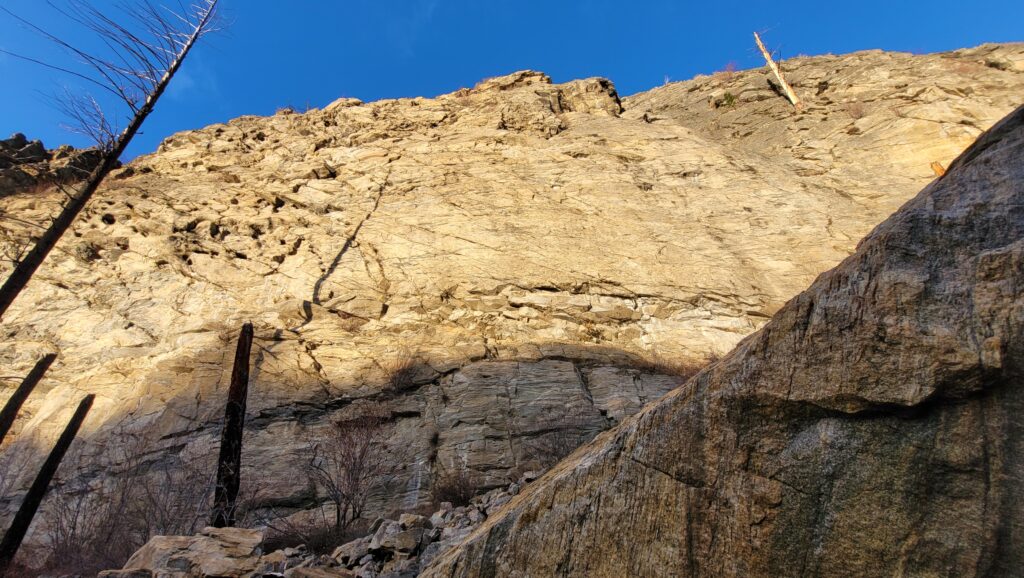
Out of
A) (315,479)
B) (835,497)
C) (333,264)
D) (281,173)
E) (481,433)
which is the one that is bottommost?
(315,479)

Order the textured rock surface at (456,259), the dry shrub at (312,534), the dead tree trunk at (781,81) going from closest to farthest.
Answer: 1. the dry shrub at (312,534)
2. the textured rock surface at (456,259)
3. the dead tree trunk at (781,81)

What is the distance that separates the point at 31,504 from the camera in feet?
32.7

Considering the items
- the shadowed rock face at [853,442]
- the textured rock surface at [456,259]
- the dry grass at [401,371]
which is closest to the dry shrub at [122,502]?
the textured rock surface at [456,259]

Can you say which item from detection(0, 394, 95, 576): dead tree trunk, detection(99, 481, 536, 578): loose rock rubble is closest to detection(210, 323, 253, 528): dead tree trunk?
detection(99, 481, 536, 578): loose rock rubble

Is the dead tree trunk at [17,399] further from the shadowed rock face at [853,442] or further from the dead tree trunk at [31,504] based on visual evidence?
the shadowed rock face at [853,442]

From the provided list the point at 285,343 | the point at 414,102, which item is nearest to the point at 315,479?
the point at 285,343

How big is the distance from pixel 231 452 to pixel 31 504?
4395mm

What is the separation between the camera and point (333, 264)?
17172mm

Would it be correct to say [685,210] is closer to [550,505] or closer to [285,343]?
[285,343]

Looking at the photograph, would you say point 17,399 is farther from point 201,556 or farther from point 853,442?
point 853,442

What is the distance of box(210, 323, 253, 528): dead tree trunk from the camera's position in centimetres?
854

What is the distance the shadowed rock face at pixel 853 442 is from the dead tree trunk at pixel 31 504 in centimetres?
1066

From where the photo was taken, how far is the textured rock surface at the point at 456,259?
12258mm

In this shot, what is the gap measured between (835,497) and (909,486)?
12.4 inches
